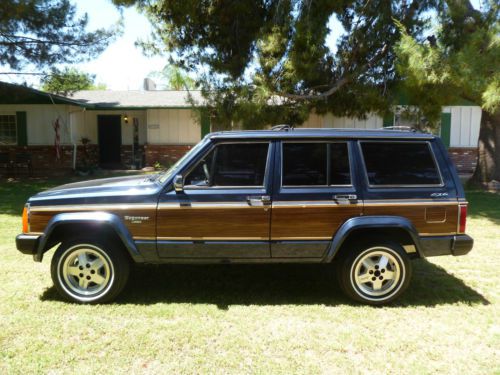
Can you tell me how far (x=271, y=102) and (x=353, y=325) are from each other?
8208mm

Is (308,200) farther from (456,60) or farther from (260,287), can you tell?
(456,60)

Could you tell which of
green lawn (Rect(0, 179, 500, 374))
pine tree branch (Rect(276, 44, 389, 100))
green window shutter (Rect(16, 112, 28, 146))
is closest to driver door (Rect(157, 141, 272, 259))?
green lawn (Rect(0, 179, 500, 374))

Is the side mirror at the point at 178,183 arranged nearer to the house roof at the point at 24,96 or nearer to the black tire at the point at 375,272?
the black tire at the point at 375,272

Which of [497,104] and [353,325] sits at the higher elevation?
[497,104]

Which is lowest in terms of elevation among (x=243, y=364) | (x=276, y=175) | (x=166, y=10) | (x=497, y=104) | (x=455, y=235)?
(x=243, y=364)

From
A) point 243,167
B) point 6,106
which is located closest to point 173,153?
point 6,106

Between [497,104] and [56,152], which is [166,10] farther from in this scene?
[56,152]

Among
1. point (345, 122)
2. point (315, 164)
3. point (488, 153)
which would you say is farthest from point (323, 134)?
point (345, 122)

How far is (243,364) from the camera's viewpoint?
3.60 meters

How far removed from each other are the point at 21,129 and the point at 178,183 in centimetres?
1744

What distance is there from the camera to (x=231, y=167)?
475cm

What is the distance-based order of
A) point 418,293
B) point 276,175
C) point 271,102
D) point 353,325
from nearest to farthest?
point 353,325 < point 276,175 < point 418,293 < point 271,102

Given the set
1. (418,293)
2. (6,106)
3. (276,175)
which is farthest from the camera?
(6,106)

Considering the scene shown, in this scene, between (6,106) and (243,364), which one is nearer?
(243,364)
